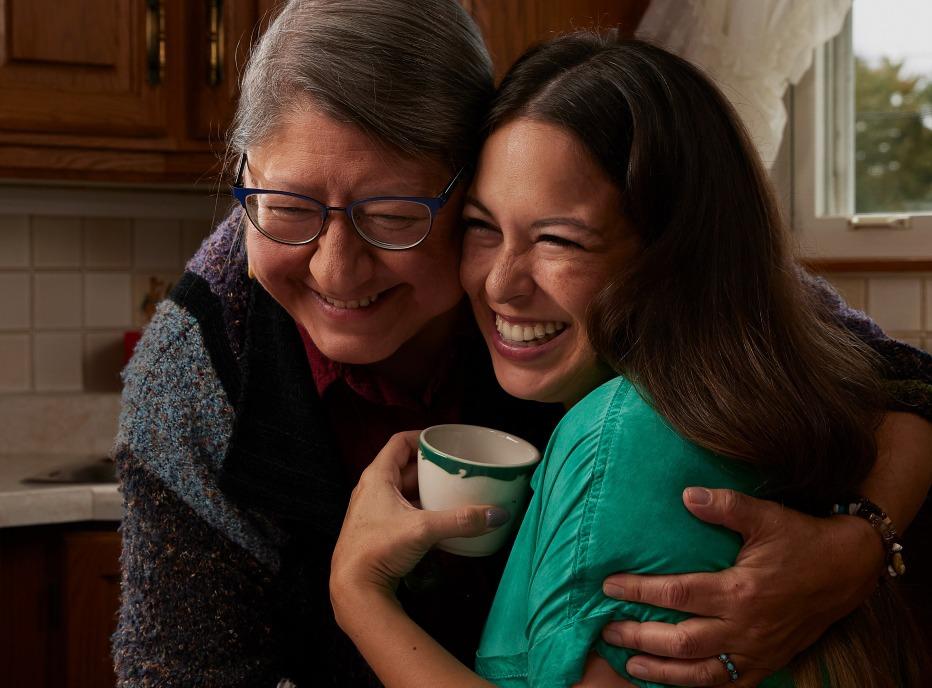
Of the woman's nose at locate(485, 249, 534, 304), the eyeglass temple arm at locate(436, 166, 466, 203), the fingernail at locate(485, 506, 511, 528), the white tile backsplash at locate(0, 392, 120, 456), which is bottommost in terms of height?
the white tile backsplash at locate(0, 392, 120, 456)

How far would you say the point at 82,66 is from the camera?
2.15 meters

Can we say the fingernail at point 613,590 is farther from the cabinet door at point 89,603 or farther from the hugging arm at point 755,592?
the cabinet door at point 89,603

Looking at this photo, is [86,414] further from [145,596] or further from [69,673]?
[145,596]

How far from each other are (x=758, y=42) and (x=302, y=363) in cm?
121

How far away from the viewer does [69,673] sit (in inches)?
77.9

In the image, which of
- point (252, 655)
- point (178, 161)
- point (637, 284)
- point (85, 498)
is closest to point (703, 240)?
point (637, 284)

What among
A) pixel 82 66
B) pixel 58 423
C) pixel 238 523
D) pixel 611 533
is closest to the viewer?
pixel 611 533

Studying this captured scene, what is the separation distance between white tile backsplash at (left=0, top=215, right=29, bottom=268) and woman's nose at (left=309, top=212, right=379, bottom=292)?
172 centimetres

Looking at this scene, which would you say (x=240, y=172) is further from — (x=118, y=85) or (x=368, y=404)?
(x=118, y=85)

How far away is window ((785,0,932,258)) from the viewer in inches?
82.7

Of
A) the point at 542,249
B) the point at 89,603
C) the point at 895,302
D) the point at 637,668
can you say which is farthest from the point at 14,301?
the point at 637,668

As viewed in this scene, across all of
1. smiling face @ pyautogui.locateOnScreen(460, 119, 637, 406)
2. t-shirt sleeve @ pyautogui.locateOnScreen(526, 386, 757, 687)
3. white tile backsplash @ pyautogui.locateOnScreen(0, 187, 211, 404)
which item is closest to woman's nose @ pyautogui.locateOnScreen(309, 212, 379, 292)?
smiling face @ pyautogui.locateOnScreen(460, 119, 637, 406)

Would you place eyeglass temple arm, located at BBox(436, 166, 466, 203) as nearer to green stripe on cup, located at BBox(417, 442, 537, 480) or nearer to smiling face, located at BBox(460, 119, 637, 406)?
smiling face, located at BBox(460, 119, 637, 406)

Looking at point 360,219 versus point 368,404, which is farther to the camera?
point 368,404
